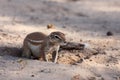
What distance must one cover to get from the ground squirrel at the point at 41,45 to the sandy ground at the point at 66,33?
0.20 meters

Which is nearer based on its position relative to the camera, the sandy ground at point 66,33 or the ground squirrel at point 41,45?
the sandy ground at point 66,33

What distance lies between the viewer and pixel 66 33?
7.49 m

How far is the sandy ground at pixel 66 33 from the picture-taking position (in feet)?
18.0

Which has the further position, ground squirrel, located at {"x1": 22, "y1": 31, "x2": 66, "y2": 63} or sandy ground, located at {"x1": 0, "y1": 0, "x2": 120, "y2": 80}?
ground squirrel, located at {"x1": 22, "y1": 31, "x2": 66, "y2": 63}

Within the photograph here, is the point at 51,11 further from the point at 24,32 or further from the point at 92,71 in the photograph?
the point at 92,71

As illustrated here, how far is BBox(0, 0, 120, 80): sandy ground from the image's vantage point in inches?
216

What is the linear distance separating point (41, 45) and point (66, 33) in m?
1.56

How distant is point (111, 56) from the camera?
20.5 feet

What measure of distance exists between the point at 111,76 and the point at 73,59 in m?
0.81

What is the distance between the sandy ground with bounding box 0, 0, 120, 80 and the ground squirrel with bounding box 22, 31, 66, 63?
0.66ft

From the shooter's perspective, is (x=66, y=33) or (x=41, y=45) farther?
(x=66, y=33)

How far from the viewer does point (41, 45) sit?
5.99 meters

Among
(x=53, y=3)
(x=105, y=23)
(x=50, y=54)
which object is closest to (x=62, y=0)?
(x=53, y=3)

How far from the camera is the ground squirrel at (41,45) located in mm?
5836
